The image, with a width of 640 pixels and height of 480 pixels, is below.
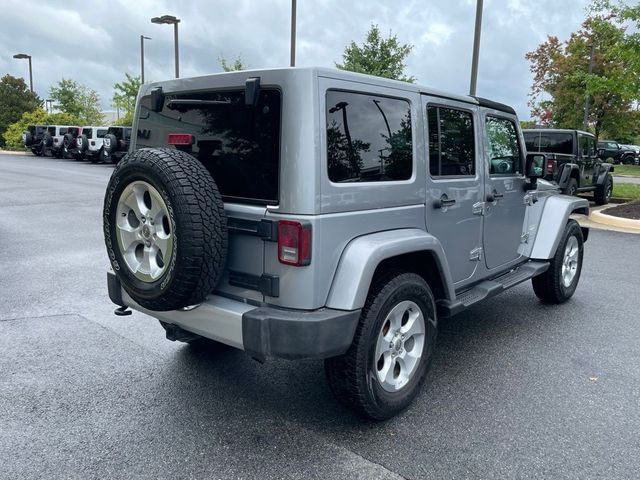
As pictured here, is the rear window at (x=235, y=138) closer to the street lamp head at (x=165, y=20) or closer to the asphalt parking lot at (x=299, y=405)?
the asphalt parking lot at (x=299, y=405)

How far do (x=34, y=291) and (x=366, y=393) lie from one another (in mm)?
4229

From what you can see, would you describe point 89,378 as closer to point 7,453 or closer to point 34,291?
point 7,453

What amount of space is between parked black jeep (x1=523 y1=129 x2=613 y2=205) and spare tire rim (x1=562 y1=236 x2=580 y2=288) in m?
6.26

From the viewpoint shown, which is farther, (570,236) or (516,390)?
(570,236)

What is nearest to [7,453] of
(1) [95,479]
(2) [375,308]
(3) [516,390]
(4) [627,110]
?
(1) [95,479]

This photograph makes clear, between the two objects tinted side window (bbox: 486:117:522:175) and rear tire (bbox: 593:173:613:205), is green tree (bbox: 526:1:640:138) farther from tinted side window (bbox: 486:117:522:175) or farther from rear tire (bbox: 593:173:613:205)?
tinted side window (bbox: 486:117:522:175)

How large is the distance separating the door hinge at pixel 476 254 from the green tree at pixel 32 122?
39451 millimetres

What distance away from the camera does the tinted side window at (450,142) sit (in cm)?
354

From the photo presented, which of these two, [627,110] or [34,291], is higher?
[627,110]

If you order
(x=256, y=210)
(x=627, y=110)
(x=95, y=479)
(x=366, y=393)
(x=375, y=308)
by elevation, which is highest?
(x=627, y=110)

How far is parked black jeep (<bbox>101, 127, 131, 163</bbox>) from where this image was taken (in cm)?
2370

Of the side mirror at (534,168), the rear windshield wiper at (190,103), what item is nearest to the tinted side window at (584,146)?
the side mirror at (534,168)

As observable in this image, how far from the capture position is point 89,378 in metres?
3.67

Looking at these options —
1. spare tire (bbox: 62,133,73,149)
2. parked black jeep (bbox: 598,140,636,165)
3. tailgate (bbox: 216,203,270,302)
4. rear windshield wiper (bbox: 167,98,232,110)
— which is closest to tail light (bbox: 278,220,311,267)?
tailgate (bbox: 216,203,270,302)
